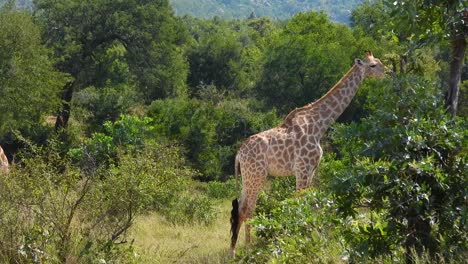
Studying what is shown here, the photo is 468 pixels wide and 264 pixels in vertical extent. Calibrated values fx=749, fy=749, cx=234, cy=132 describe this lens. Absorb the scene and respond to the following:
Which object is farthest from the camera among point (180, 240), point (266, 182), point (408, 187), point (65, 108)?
point (65, 108)

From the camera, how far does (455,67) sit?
21.1 ft

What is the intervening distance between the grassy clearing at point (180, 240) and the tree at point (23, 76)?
9465mm

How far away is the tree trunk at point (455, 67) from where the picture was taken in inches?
253

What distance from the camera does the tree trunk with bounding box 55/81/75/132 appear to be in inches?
927

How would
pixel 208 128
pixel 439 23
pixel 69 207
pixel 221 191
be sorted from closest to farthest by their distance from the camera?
pixel 439 23, pixel 69 207, pixel 221 191, pixel 208 128

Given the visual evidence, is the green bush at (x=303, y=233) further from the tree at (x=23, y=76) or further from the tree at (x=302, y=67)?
the tree at (x=302, y=67)

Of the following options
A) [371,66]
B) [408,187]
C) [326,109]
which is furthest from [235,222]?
[408,187]

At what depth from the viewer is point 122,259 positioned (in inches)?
280

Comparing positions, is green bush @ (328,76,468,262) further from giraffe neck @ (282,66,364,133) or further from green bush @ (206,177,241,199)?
green bush @ (206,177,241,199)

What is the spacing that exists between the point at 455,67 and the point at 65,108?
1987cm

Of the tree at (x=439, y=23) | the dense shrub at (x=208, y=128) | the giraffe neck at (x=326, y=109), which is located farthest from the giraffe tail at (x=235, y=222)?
the dense shrub at (x=208, y=128)

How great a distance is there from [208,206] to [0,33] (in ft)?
37.0

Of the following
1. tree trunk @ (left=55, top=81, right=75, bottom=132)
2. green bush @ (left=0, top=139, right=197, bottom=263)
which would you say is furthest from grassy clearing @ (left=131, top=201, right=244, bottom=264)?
tree trunk @ (left=55, top=81, right=75, bottom=132)

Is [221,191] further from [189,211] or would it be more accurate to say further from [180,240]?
[180,240]
